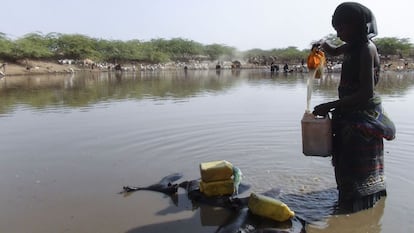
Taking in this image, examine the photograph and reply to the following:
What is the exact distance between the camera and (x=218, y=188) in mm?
5008

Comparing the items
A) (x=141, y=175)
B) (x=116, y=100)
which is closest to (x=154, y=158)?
(x=141, y=175)

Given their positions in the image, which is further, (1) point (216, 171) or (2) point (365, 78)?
(1) point (216, 171)

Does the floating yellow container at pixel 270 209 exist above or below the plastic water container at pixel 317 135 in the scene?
below

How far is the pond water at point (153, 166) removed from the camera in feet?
14.6

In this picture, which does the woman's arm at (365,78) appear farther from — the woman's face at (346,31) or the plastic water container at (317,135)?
the plastic water container at (317,135)

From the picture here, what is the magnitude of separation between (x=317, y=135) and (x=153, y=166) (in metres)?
3.10

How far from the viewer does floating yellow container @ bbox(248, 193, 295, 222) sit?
13.8 ft

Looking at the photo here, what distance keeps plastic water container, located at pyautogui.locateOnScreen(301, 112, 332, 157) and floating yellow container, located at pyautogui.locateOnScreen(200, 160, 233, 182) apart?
1.06 m

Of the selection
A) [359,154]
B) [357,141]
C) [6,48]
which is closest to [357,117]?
[357,141]

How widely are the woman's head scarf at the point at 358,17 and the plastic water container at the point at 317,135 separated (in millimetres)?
939

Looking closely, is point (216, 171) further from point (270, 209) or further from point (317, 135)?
point (317, 135)

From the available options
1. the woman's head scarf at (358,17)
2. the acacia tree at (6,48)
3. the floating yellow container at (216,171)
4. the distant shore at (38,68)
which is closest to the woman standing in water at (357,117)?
the woman's head scarf at (358,17)

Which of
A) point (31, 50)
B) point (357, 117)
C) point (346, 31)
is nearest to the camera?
point (346, 31)

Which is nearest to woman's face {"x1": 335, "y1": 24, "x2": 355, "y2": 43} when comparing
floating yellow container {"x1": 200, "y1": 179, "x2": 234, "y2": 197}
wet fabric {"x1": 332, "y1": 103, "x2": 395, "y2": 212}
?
wet fabric {"x1": 332, "y1": 103, "x2": 395, "y2": 212}
